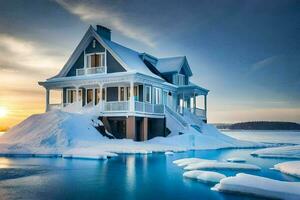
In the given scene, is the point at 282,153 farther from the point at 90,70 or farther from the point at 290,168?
the point at 90,70

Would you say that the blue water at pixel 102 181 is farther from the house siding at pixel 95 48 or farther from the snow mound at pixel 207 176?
the house siding at pixel 95 48

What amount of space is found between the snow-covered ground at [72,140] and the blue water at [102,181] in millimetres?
5331

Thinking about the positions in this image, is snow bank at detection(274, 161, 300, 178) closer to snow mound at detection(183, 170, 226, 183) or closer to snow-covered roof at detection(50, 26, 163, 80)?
snow mound at detection(183, 170, 226, 183)

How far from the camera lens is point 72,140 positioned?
101ft

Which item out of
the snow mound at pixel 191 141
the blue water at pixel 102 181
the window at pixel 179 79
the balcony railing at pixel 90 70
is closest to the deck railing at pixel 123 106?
the snow mound at pixel 191 141

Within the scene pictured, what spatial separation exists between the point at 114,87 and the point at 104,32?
6.48 metres

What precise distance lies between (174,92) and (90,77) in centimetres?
1283

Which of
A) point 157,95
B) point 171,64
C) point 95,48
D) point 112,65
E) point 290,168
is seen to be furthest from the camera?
point 171,64

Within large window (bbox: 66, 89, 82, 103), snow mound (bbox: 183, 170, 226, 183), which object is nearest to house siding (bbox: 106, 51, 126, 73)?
large window (bbox: 66, 89, 82, 103)

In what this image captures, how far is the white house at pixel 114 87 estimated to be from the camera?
115ft

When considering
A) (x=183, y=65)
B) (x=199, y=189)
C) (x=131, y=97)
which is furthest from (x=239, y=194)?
(x=183, y=65)

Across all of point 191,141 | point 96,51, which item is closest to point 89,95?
point 96,51

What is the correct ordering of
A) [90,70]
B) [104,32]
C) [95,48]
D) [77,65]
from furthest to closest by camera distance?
[104,32] < [77,65] < [95,48] < [90,70]

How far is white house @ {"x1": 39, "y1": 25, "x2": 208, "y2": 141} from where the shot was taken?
115ft
